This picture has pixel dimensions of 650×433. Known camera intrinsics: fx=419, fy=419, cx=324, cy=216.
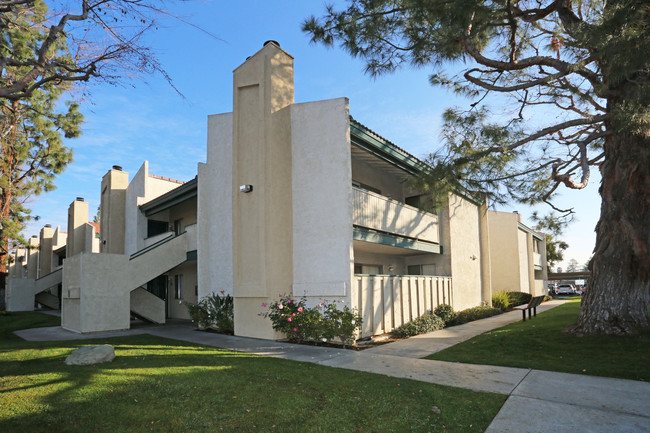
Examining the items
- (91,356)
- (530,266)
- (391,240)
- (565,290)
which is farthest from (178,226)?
(565,290)

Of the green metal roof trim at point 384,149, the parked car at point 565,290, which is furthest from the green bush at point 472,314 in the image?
the parked car at point 565,290

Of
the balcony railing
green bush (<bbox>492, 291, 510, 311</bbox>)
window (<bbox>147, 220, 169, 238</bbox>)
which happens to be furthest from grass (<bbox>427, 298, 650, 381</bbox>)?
window (<bbox>147, 220, 169, 238</bbox>)

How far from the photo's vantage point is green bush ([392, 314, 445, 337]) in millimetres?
13062

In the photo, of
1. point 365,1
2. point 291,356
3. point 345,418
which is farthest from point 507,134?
point 345,418

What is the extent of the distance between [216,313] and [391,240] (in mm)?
6486

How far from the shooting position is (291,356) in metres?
9.55

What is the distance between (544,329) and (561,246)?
54.3m

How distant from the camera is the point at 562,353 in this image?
912 centimetres

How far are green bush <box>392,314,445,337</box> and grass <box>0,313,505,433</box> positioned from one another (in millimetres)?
5416

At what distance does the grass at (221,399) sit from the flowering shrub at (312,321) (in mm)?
2757

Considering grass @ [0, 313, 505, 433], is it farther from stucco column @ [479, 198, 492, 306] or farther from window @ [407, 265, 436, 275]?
stucco column @ [479, 198, 492, 306]

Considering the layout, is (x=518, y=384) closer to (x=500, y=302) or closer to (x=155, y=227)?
(x=500, y=302)

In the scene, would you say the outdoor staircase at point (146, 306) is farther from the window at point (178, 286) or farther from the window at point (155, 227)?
the window at point (155, 227)

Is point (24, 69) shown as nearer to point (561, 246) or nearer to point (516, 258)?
point (516, 258)
